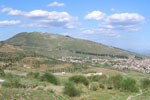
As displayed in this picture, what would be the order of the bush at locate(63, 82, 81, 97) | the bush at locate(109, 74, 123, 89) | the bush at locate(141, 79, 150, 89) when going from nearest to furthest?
1. the bush at locate(63, 82, 81, 97)
2. the bush at locate(109, 74, 123, 89)
3. the bush at locate(141, 79, 150, 89)

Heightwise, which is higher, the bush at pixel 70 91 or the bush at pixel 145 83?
the bush at pixel 70 91

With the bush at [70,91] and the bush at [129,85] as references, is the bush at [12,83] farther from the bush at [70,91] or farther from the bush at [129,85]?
the bush at [129,85]

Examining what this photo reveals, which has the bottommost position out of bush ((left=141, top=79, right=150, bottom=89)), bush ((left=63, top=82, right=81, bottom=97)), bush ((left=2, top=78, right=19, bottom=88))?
bush ((left=141, top=79, right=150, bottom=89))

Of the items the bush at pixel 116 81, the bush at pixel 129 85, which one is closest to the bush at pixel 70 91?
the bush at pixel 129 85

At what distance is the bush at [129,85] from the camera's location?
134ft

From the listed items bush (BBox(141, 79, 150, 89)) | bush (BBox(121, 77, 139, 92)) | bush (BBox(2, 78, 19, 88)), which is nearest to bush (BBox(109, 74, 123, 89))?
bush (BBox(121, 77, 139, 92))

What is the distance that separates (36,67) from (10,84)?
8019cm

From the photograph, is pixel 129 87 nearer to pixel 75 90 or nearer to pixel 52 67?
pixel 75 90

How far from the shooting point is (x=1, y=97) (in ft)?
54.9

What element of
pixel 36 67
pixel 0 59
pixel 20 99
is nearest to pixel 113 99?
pixel 20 99

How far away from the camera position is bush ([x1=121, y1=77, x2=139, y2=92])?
1612 inches

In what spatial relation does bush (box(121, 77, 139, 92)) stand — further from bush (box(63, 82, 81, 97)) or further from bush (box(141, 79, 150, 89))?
bush (box(63, 82, 81, 97))

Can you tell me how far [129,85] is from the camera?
135ft

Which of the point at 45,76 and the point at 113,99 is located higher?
the point at 45,76
